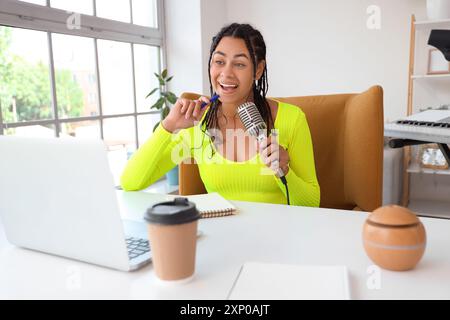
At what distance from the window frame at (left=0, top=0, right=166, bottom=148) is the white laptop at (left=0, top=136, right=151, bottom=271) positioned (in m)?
1.41

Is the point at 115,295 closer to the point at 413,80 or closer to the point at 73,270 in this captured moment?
the point at 73,270

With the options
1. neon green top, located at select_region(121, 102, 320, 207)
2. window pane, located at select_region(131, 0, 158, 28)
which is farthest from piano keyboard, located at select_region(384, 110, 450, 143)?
window pane, located at select_region(131, 0, 158, 28)

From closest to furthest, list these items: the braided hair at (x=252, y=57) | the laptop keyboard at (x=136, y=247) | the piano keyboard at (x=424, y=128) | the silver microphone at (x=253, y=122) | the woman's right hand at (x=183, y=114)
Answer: the laptop keyboard at (x=136, y=247) → the silver microphone at (x=253, y=122) → the woman's right hand at (x=183, y=114) → the braided hair at (x=252, y=57) → the piano keyboard at (x=424, y=128)

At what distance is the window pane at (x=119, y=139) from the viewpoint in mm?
2781

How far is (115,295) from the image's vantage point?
0.60m

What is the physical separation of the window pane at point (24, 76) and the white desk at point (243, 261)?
1.35 m

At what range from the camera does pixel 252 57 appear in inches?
53.7

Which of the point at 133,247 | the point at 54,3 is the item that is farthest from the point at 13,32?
the point at 133,247

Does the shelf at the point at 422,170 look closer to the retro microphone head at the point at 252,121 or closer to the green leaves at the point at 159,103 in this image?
the green leaves at the point at 159,103

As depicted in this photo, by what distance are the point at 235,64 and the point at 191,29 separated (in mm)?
2098

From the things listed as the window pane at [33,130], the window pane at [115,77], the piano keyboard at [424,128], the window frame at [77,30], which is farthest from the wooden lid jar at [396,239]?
the window pane at [115,77]

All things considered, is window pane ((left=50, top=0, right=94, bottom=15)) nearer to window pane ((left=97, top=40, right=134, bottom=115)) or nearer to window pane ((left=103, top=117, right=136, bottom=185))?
window pane ((left=97, top=40, right=134, bottom=115))

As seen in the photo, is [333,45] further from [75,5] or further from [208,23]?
[75,5]

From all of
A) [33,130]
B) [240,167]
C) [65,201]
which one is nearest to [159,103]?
[33,130]
